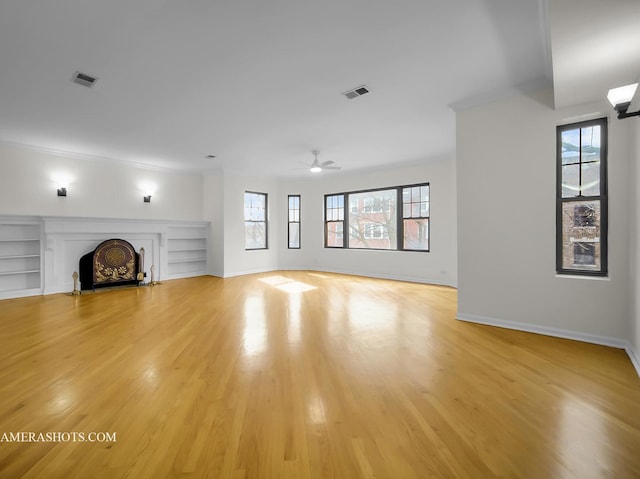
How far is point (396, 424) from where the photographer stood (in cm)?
178

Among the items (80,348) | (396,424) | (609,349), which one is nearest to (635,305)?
(609,349)

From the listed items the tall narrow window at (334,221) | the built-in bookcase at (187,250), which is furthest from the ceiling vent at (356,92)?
the built-in bookcase at (187,250)

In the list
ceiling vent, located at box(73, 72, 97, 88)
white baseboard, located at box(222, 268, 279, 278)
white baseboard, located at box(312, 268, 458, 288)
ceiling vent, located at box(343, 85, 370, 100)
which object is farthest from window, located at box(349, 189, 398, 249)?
ceiling vent, located at box(73, 72, 97, 88)

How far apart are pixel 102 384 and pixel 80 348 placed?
103 cm

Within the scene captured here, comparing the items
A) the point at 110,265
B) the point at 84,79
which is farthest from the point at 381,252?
the point at 84,79

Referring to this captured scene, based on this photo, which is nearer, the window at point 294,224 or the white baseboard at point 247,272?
the white baseboard at point 247,272

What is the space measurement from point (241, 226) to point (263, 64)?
17.9 feet

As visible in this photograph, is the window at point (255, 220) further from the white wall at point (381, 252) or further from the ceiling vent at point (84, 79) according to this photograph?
the ceiling vent at point (84, 79)

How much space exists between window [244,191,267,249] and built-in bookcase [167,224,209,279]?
1.09 m

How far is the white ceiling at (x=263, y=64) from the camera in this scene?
2234 mm

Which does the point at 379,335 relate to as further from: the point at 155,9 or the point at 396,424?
the point at 155,9

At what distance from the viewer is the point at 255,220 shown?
8.45 m

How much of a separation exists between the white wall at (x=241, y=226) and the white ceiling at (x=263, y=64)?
277cm

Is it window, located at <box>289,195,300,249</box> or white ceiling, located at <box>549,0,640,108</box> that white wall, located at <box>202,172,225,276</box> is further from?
white ceiling, located at <box>549,0,640,108</box>
